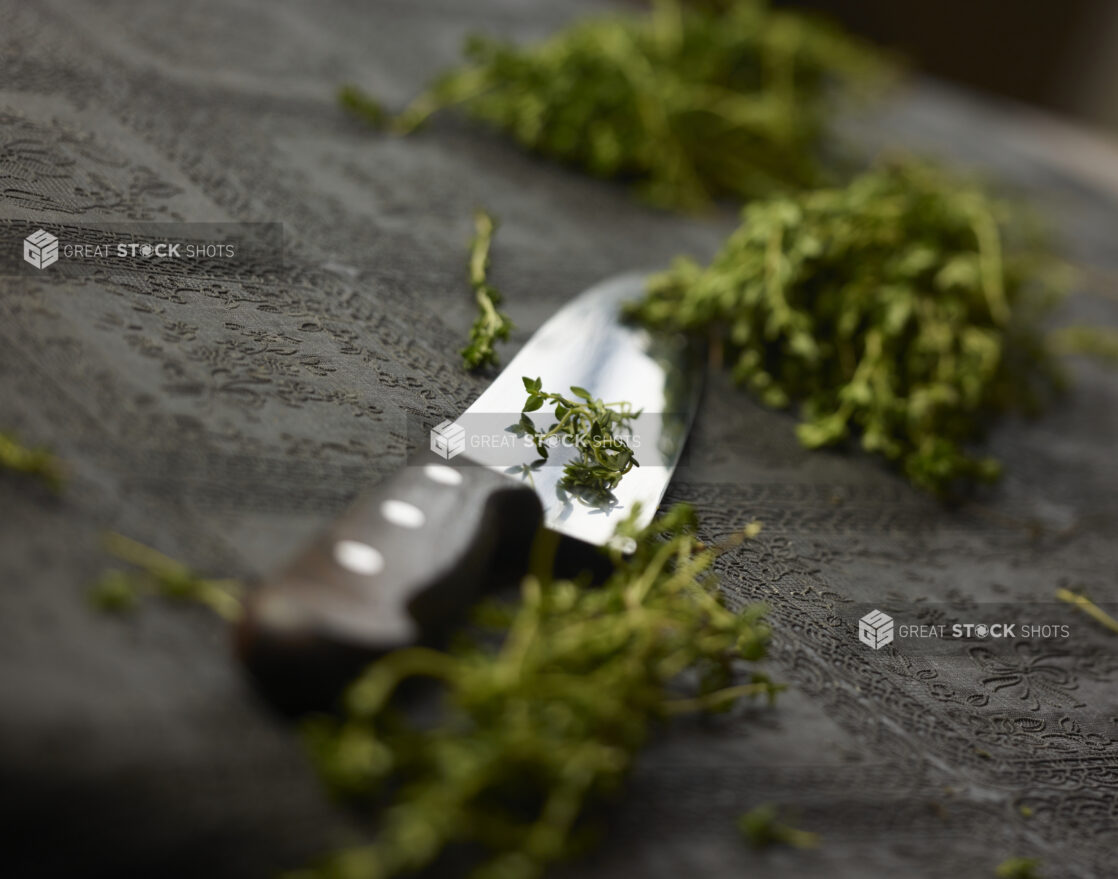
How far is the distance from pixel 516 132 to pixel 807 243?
487mm

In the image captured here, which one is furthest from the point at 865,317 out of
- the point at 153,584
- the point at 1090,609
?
the point at 153,584

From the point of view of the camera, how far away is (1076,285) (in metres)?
1.45

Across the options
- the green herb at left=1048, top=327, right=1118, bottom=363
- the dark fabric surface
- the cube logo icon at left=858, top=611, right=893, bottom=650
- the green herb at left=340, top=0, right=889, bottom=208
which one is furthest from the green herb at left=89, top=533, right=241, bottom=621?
the green herb at left=1048, top=327, right=1118, bottom=363

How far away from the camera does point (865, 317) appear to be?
1014 mm

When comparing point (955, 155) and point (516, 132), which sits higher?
point (955, 155)

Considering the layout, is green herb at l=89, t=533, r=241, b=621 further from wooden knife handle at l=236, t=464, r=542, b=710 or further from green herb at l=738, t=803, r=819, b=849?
green herb at l=738, t=803, r=819, b=849

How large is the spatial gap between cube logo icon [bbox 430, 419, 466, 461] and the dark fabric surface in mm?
34

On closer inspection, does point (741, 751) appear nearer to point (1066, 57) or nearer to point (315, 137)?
point (315, 137)

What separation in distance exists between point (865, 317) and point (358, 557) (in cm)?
71

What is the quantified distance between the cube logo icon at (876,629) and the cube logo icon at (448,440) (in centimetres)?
38

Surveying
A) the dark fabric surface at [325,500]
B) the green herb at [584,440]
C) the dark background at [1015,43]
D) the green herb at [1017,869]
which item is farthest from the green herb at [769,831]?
the dark background at [1015,43]

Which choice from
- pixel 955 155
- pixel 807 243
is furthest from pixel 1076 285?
pixel 807 243

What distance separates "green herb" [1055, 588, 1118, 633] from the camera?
2.85 ft

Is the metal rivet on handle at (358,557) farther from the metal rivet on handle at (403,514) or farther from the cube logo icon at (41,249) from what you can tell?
the cube logo icon at (41,249)
